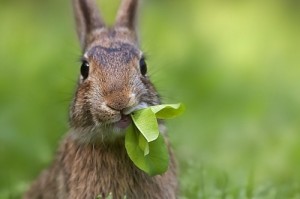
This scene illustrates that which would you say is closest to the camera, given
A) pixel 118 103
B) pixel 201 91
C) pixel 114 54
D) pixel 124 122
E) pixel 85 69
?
pixel 118 103

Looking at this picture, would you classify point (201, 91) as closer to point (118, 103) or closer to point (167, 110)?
point (167, 110)

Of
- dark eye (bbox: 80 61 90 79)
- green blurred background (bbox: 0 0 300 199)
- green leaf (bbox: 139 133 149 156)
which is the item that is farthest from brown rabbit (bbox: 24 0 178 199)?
green blurred background (bbox: 0 0 300 199)

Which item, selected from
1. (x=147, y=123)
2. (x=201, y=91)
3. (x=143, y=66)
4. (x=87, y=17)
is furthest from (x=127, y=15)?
(x=201, y=91)

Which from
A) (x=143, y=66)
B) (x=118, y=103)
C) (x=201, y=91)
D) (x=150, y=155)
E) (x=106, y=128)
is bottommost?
(x=201, y=91)

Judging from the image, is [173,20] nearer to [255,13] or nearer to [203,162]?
[255,13]

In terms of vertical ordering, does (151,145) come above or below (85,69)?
below

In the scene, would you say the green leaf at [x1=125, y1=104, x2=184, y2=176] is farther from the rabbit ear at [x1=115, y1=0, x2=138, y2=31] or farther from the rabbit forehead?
the rabbit ear at [x1=115, y1=0, x2=138, y2=31]
